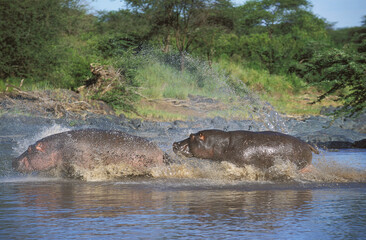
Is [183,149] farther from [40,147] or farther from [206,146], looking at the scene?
[40,147]

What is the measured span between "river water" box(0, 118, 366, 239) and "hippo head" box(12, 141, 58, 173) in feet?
0.49

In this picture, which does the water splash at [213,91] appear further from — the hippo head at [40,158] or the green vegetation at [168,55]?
the hippo head at [40,158]

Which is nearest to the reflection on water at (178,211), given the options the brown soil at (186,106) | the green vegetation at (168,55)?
the green vegetation at (168,55)

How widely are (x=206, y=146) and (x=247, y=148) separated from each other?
533 mm

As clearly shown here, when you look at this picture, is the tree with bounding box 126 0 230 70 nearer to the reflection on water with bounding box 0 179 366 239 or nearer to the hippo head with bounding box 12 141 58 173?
the hippo head with bounding box 12 141 58 173

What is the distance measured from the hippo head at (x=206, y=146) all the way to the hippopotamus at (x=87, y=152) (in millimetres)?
364

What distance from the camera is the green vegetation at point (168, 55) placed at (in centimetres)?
1806

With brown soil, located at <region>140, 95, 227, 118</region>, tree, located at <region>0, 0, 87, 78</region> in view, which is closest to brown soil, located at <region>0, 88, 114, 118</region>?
brown soil, located at <region>140, 95, 227, 118</region>

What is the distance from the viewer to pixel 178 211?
436 cm

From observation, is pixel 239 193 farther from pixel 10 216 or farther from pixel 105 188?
pixel 10 216

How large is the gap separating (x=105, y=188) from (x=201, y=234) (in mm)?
2635

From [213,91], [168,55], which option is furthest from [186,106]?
[168,55]

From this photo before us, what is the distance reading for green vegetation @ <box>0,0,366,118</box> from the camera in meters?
18.1

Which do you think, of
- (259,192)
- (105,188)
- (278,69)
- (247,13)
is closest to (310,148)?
(259,192)
